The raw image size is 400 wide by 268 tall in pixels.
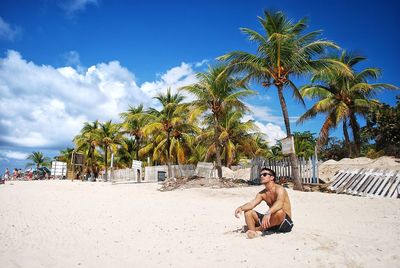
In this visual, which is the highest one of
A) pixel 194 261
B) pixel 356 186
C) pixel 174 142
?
pixel 174 142

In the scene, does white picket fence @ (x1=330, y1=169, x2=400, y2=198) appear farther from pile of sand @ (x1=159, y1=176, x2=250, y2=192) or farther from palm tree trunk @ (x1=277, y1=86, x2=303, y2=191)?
pile of sand @ (x1=159, y1=176, x2=250, y2=192)

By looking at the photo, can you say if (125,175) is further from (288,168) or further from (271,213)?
(271,213)

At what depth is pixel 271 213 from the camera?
17.4 ft

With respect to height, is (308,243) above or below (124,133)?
below

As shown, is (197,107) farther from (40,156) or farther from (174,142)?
(40,156)

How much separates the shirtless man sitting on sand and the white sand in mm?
216

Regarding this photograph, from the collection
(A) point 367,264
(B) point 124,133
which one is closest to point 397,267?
(A) point 367,264

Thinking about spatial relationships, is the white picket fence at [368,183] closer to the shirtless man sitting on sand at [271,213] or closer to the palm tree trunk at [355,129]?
the shirtless man sitting on sand at [271,213]

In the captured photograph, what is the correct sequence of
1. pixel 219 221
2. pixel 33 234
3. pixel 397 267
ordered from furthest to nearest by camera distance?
pixel 219 221, pixel 33 234, pixel 397 267

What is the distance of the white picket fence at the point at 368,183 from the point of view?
11005 mm

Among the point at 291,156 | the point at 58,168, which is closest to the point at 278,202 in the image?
the point at 291,156

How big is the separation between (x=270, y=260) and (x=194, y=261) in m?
1.05

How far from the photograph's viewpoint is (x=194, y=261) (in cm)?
446

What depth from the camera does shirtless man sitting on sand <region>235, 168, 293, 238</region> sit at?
17.5 feet
